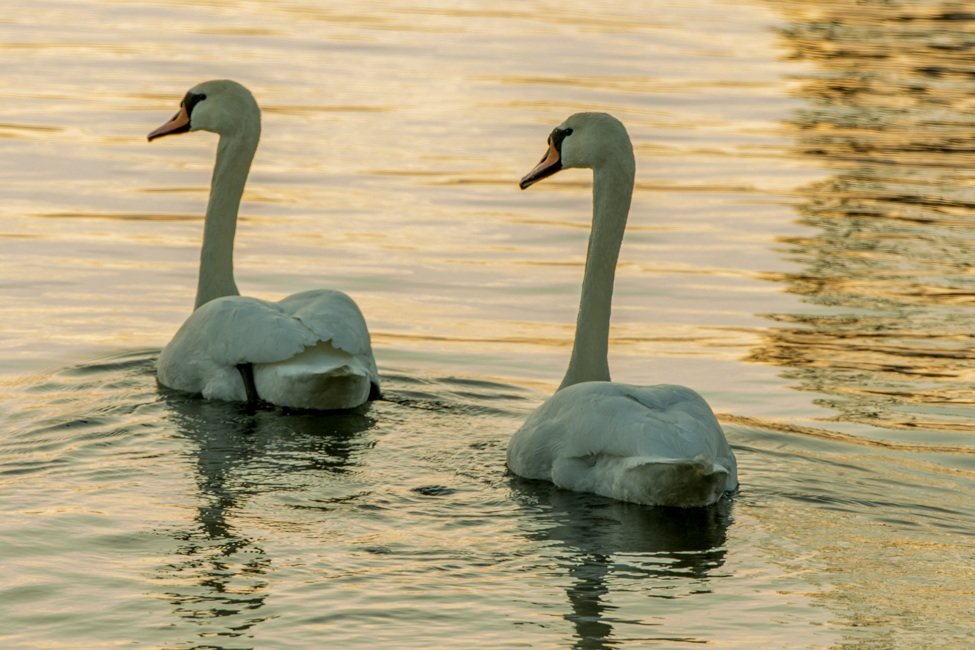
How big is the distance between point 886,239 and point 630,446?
9.07 meters

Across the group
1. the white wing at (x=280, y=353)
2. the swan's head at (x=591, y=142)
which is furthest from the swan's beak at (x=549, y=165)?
the white wing at (x=280, y=353)

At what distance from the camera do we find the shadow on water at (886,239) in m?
13.0

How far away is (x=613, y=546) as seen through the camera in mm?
9023

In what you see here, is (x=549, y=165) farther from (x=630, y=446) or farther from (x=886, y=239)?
(x=886, y=239)

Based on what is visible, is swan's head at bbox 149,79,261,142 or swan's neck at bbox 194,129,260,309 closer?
swan's neck at bbox 194,129,260,309

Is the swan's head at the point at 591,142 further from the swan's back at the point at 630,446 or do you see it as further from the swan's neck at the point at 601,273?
the swan's back at the point at 630,446

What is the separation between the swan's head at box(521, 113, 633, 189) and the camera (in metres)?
11.0

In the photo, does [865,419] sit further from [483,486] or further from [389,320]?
[389,320]

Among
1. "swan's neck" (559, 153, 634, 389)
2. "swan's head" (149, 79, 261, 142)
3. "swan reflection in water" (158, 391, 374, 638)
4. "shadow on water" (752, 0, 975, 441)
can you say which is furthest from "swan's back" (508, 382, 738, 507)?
"swan's head" (149, 79, 261, 142)

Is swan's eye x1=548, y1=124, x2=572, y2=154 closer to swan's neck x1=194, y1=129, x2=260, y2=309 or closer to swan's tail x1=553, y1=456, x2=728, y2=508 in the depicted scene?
swan's tail x1=553, y1=456, x2=728, y2=508

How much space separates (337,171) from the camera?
2047cm

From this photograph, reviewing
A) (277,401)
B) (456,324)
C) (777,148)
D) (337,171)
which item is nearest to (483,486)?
(277,401)

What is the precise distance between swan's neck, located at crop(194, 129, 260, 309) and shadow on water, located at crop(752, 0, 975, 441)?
149 inches

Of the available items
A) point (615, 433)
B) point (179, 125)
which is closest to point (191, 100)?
point (179, 125)
